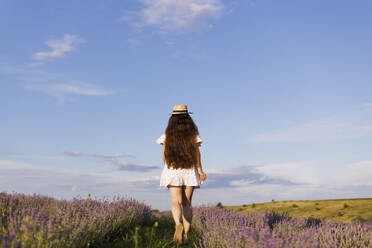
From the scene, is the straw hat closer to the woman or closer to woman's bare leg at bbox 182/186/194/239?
the woman

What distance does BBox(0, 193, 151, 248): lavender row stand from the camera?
11.7 feet

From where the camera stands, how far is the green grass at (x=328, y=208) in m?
9.25

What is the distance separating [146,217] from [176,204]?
2.03 m

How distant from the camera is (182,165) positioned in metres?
6.09

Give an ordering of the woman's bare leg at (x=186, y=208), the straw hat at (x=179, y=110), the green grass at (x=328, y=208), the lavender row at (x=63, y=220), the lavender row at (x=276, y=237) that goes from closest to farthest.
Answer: the lavender row at (x=63, y=220) < the lavender row at (x=276, y=237) < the woman's bare leg at (x=186, y=208) < the straw hat at (x=179, y=110) < the green grass at (x=328, y=208)

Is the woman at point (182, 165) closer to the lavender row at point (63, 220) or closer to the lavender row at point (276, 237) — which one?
the lavender row at point (276, 237)

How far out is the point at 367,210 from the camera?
9.41 m

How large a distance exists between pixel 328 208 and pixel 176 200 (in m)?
6.19

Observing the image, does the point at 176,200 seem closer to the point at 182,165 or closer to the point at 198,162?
the point at 182,165

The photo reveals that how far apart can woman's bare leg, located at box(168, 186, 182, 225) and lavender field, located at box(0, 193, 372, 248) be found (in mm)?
388

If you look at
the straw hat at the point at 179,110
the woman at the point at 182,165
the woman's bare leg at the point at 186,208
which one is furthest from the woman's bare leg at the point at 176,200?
the straw hat at the point at 179,110

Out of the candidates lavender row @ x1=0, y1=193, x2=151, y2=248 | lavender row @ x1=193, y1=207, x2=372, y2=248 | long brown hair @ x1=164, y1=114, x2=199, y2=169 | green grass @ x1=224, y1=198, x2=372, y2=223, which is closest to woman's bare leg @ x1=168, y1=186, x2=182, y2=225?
long brown hair @ x1=164, y1=114, x2=199, y2=169

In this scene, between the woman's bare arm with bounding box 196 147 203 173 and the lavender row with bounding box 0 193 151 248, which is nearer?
the lavender row with bounding box 0 193 151 248

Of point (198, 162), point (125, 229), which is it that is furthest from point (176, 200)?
point (125, 229)
